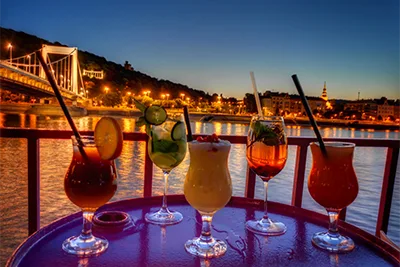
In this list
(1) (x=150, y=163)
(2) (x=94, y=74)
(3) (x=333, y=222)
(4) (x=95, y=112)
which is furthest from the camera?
(2) (x=94, y=74)

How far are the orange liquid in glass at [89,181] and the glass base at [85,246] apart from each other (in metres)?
0.08

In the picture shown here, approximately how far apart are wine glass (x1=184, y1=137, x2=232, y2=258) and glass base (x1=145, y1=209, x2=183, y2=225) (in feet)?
0.58

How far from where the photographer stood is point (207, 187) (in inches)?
37.8

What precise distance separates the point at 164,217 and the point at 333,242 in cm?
48

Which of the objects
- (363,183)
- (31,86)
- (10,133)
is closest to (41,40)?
(31,86)

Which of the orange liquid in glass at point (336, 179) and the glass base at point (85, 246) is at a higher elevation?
the orange liquid in glass at point (336, 179)

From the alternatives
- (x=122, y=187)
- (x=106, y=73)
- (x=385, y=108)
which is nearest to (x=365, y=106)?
(x=385, y=108)

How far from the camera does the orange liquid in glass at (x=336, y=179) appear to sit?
40.2 inches

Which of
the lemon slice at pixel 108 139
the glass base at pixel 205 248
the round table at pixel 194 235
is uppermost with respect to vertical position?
the lemon slice at pixel 108 139

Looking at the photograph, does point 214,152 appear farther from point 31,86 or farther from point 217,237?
point 31,86

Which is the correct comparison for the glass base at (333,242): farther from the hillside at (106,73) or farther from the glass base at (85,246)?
the hillside at (106,73)

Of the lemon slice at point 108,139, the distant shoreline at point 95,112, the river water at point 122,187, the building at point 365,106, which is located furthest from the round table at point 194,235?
the building at point 365,106

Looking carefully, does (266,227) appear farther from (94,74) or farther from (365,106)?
(365,106)

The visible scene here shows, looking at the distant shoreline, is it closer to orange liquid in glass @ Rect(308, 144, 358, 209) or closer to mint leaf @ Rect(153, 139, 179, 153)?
mint leaf @ Rect(153, 139, 179, 153)
